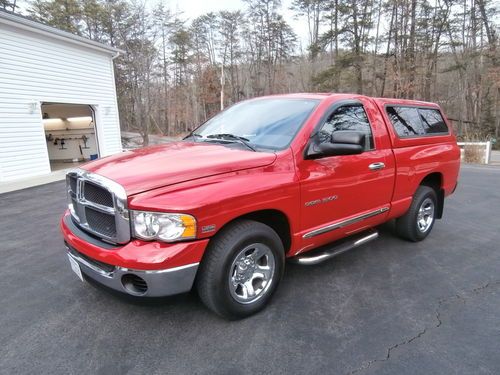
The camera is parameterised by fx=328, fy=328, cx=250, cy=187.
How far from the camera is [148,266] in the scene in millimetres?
2156

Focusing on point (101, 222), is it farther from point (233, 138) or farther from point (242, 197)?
point (233, 138)

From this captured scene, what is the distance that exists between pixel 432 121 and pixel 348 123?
6.38ft

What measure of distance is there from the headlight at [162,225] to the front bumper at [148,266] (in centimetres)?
5

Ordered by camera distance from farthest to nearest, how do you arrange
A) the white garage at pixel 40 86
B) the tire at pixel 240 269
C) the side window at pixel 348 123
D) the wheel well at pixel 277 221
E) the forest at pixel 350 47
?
the forest at pixel 350 47 → the white garage at pixel 40 86 → the side window at pixel 348 123 → the wheel well at pixel 277 221 → the tire at pixel 240 269

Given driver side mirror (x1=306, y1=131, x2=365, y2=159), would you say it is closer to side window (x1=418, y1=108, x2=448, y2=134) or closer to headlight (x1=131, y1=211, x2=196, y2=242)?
headlight (x1=131, y1=211, x2=196, y2=242)

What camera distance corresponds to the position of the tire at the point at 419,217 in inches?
168

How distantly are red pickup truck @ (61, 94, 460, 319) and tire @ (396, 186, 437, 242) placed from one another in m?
0.28

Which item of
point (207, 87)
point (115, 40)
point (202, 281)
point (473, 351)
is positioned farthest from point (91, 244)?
point (207, 87)

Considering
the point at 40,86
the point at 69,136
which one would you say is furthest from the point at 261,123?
the point at 69,136

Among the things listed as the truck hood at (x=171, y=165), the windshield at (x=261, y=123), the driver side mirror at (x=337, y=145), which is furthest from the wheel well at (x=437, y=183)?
the truck hood at (x=171, y=165)

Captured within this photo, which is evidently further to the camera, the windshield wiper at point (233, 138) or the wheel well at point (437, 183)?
the wheel well at point (437, 183)

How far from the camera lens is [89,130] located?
16375mm

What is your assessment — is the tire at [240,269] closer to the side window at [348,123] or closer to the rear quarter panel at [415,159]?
the side window at [348,123]

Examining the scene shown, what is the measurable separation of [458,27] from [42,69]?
101ft
